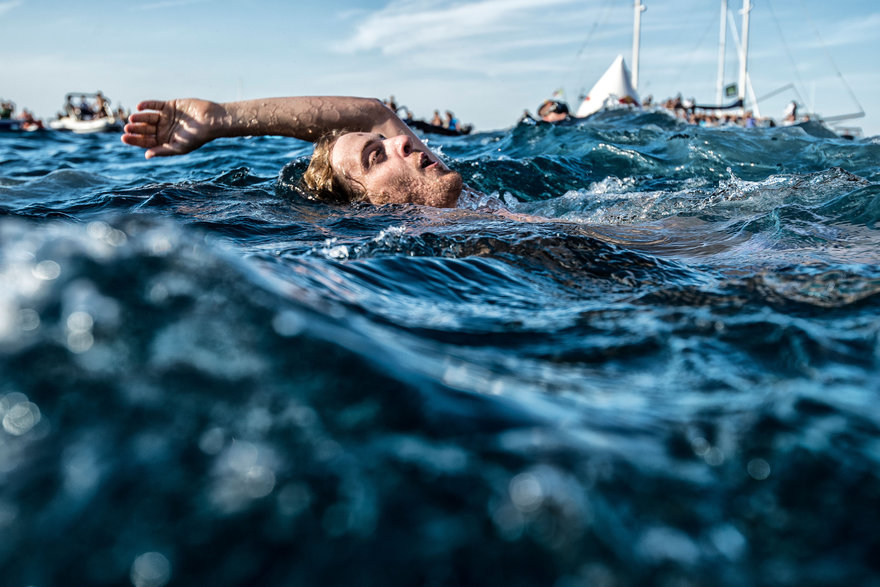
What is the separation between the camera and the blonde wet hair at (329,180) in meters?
4.41

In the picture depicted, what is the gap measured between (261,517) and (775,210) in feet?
12.5

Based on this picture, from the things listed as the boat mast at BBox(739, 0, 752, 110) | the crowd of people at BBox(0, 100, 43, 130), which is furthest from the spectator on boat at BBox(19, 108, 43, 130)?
the boat mast at BBox(739, 0, 752, 110)

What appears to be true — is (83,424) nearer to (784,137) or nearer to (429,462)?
(429,462)

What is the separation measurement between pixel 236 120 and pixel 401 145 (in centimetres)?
105

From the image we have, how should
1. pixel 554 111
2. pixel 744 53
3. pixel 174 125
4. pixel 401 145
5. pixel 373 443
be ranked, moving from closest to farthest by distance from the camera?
1. pixel 373 443
2. pixel 174 125
3. pixel 401 145
4. pixel 554 111
5. pixel 744 53

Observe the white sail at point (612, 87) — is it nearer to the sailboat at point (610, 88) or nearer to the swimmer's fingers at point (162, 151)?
the sailboat at point (610, 88)

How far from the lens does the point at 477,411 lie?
854 millimetres

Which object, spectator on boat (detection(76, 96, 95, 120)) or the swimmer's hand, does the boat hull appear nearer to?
spectator on boat (detection(76, 96, 95, 120))

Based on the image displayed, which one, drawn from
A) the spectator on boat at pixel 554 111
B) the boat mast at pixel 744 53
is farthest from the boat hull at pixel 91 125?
the boat mast at pixel 744 53

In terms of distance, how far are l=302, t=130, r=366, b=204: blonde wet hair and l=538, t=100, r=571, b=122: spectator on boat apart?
31.1 ft

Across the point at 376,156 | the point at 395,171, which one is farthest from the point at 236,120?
the point at 395,171

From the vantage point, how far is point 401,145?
4.07 m

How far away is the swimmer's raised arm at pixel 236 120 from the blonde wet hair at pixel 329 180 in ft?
0.36

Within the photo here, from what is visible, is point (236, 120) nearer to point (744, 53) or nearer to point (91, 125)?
point (91, 125)
